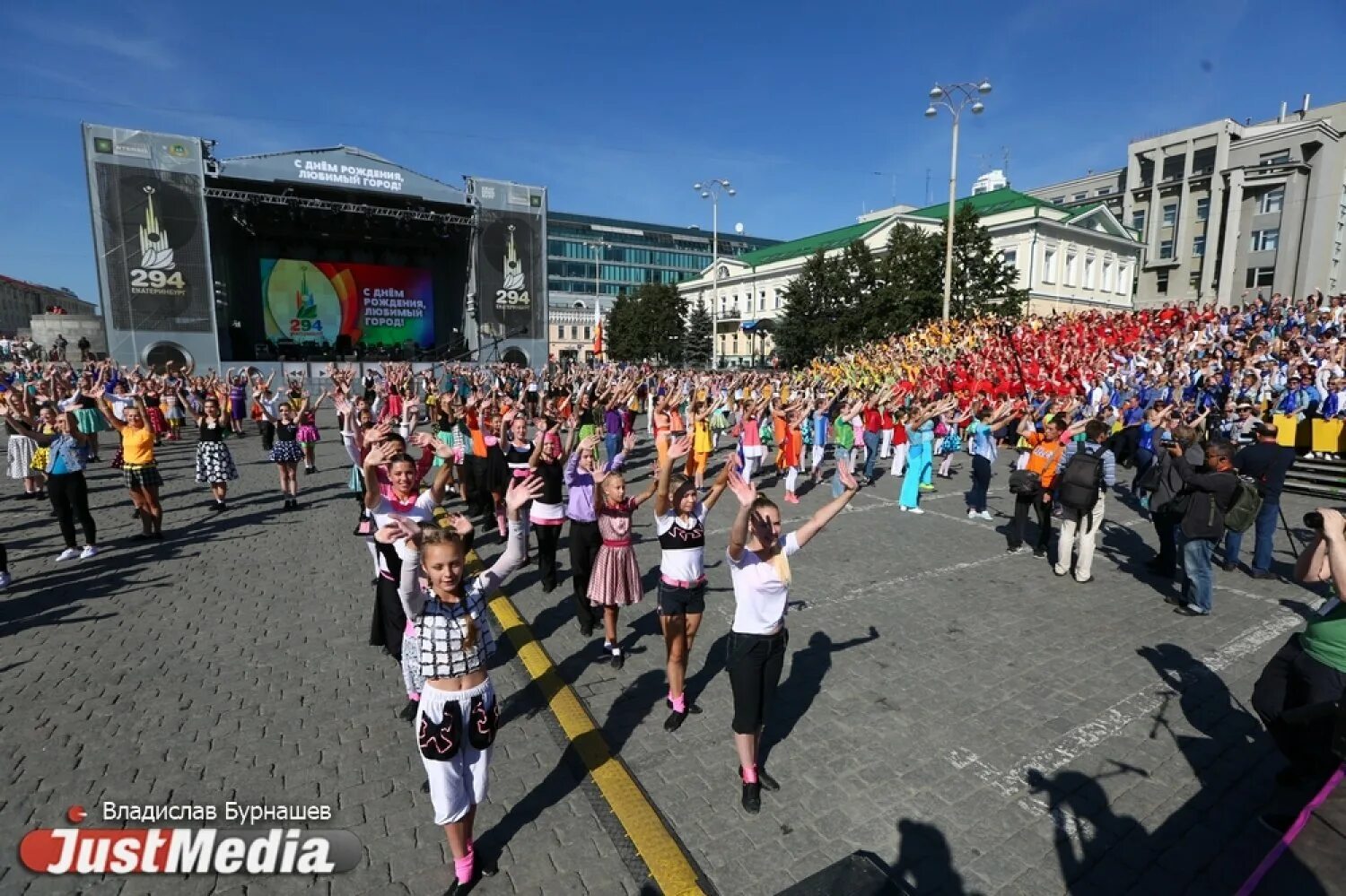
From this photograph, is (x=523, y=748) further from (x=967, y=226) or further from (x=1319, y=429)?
(x=967, y=226)

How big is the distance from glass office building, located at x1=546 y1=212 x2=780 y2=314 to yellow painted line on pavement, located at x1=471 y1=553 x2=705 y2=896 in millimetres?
94468

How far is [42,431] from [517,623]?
27.0 ft

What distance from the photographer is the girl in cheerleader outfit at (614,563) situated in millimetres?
5508

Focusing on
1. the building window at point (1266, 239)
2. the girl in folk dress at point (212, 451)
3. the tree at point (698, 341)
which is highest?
the building window at point (1266, 239)

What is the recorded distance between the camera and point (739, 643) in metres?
3.81

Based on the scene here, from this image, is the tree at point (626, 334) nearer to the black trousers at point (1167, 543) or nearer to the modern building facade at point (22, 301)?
the black trousers at point (1167, 543)

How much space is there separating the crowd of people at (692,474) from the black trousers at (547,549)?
2 centimetres

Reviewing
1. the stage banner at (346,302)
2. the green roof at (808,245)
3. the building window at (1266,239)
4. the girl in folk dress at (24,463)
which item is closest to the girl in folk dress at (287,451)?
the girl in folk dress at (24,463)

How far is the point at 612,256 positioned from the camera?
107938mm

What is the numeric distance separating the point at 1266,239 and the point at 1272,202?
303 cm

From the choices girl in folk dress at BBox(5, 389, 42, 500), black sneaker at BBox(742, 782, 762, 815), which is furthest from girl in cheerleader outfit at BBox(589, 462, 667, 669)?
girl in folk dress at BBox(5, 389, 42, 500)

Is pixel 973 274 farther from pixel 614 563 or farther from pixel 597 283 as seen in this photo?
pixel 597 283

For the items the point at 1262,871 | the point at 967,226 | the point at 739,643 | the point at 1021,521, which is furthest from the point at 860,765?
the point at 967,226

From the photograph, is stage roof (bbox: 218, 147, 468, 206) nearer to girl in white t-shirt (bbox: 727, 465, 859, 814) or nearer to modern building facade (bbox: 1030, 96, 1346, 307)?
girl in white t-shirt (bbox: 727, 465, 859, 814)
